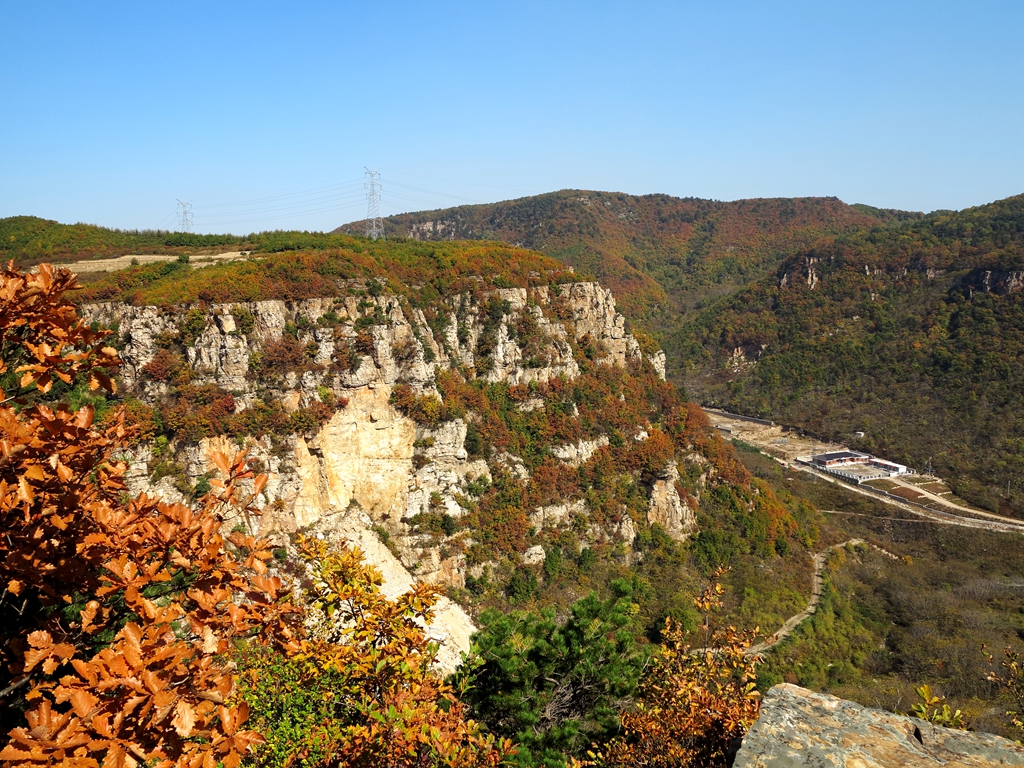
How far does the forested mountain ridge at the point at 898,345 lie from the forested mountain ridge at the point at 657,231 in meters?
25.4

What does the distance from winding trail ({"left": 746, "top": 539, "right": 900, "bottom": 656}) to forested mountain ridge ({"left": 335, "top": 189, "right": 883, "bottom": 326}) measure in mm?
79195

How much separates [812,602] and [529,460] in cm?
2133

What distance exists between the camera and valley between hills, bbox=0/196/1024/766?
2486cm

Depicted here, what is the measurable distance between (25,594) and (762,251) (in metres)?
170

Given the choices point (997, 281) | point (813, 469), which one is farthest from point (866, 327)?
point (813, 469)

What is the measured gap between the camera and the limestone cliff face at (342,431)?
2567cm

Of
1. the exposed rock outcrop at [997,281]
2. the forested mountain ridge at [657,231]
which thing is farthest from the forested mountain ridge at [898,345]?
the forested mountain ridge at [657,231]

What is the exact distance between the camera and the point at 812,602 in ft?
129

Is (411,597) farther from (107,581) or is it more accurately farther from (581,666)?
(581,666)

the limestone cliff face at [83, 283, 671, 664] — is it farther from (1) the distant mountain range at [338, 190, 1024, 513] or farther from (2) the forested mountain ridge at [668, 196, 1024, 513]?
(1) the distant mountain range at [338, 190, 1024, 513]

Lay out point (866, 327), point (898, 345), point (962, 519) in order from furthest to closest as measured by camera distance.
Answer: point (866, 327), point (898, 345), point (962, 519)

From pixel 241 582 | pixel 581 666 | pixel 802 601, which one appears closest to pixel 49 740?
pixel 241 582

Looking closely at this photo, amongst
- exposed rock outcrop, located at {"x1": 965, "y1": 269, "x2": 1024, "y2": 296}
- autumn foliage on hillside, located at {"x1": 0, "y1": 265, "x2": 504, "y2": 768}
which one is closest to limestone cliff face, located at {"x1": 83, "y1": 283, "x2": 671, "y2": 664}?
autumn foliage on hillside, located at {"x1": 0, "y1": 265, "x2": 504, "y2": 768}

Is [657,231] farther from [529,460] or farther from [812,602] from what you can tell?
[529,460]
